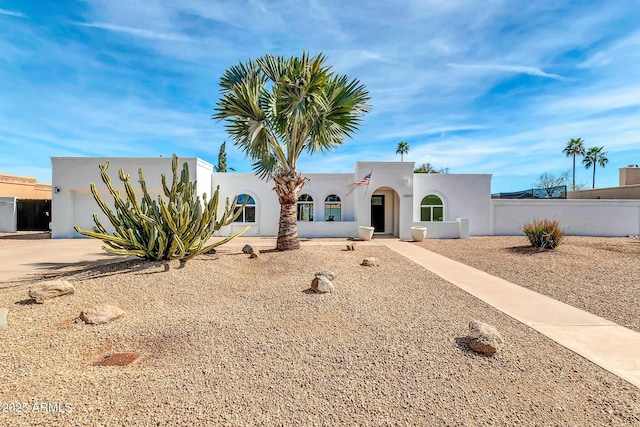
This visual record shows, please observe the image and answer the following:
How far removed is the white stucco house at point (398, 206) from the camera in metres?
17.5

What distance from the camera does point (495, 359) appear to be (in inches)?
147

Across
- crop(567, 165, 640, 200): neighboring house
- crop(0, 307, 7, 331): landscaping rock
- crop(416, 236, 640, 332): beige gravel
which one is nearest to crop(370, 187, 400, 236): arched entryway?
crop(416, 236, 640, 332): beige gravel

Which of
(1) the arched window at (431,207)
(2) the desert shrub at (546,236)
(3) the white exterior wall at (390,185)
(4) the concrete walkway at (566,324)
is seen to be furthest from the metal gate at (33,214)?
(2) the desert shrub at (546,236)

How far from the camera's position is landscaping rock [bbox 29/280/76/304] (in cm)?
546

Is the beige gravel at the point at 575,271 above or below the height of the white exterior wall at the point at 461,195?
below

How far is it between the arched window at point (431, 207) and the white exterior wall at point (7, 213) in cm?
2675

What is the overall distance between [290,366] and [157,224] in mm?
5456

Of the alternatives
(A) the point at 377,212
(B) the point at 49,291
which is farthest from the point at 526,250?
(B) the point at 49,291

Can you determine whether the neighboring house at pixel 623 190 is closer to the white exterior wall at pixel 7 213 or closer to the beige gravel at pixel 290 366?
the beige gravel at pixel 290 366

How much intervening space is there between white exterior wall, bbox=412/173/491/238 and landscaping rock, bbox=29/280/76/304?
1662 cm

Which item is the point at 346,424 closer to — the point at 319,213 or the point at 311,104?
the point at 311,104

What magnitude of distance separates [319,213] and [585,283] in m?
13.5

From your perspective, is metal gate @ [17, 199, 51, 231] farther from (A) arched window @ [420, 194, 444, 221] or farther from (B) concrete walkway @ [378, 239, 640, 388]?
(B) concrete walkway @ [378, 239, 640, 388]

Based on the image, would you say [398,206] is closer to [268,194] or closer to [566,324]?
[268,194]
